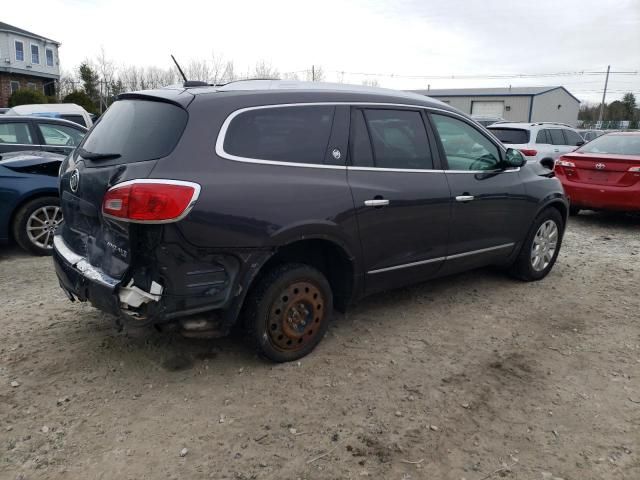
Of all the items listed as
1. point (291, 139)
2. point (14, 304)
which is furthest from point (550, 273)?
point (14, 304)

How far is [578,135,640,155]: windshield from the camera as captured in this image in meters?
8.41

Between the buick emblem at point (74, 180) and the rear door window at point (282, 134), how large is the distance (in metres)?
1.04

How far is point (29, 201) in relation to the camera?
19.4ft

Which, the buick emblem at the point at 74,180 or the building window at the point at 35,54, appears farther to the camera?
the building window at the point at 35,54

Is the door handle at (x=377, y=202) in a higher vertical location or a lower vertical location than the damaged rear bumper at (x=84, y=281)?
higher

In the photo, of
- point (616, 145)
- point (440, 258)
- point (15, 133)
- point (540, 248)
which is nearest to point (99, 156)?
point (440, 258)

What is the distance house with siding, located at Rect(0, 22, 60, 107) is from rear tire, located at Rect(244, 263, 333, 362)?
144ft

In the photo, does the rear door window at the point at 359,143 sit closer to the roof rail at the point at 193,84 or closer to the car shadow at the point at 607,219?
the roof rail at the point at 193,84

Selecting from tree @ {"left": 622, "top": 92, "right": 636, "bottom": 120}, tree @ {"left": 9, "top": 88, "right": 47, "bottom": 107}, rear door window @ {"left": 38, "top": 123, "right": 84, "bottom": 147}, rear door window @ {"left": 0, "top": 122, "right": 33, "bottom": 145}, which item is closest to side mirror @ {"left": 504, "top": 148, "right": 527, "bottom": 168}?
rear door window @ {"left": 38, "top": 123, "right": 84, "bottom": 147}

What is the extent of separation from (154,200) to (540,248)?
13.5 feet

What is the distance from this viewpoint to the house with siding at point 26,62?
41.6 meters

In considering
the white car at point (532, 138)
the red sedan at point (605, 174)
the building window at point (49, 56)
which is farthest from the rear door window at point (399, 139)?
the building window at point (49, 56)

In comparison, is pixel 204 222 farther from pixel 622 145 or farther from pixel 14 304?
pixel 622 145

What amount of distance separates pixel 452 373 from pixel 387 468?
1.10 meters
